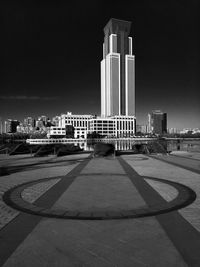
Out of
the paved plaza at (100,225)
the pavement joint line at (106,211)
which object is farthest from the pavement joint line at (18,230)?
the pavement joint line at (106,211)

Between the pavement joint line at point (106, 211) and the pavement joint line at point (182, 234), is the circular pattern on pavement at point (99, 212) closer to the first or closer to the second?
the pavement joint line at point (106, 211)

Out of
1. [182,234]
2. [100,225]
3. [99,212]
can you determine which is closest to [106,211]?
[99,212]

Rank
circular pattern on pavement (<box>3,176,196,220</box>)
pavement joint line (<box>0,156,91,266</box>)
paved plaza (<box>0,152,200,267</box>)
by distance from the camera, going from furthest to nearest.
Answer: circular pattern on pavement (<box>3,176,196,220</box>), pavement joint line (<box>0,156,91,266</box>), paved plaza (<box>0,152,200,267</box>)

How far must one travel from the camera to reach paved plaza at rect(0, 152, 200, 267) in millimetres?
4191

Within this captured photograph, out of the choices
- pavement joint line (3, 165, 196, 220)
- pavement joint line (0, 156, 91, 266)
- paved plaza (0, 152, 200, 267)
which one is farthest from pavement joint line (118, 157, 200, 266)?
pavement joint line (0, 156, 91, 266)

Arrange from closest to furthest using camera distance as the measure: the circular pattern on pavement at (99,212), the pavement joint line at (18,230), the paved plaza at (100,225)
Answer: the paved plaza at (100,225)
the pavement joint line at (18,230)
the circular pattern on pavement at (99,212)

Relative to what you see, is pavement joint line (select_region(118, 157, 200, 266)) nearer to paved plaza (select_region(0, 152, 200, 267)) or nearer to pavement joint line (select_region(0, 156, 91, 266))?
paved plaza (select_region(0, 152, 200, 267))

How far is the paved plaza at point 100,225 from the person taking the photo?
4.19 m

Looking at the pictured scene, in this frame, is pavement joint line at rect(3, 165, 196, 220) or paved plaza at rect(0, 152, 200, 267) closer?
paved plaza at rect(0, 152, 200, 267)

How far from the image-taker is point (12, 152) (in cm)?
2662

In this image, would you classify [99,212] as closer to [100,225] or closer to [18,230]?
[100,225]

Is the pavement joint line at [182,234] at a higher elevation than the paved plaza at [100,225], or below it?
higher

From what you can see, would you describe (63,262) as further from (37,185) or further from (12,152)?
(12,152)

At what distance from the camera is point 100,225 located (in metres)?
5.70
